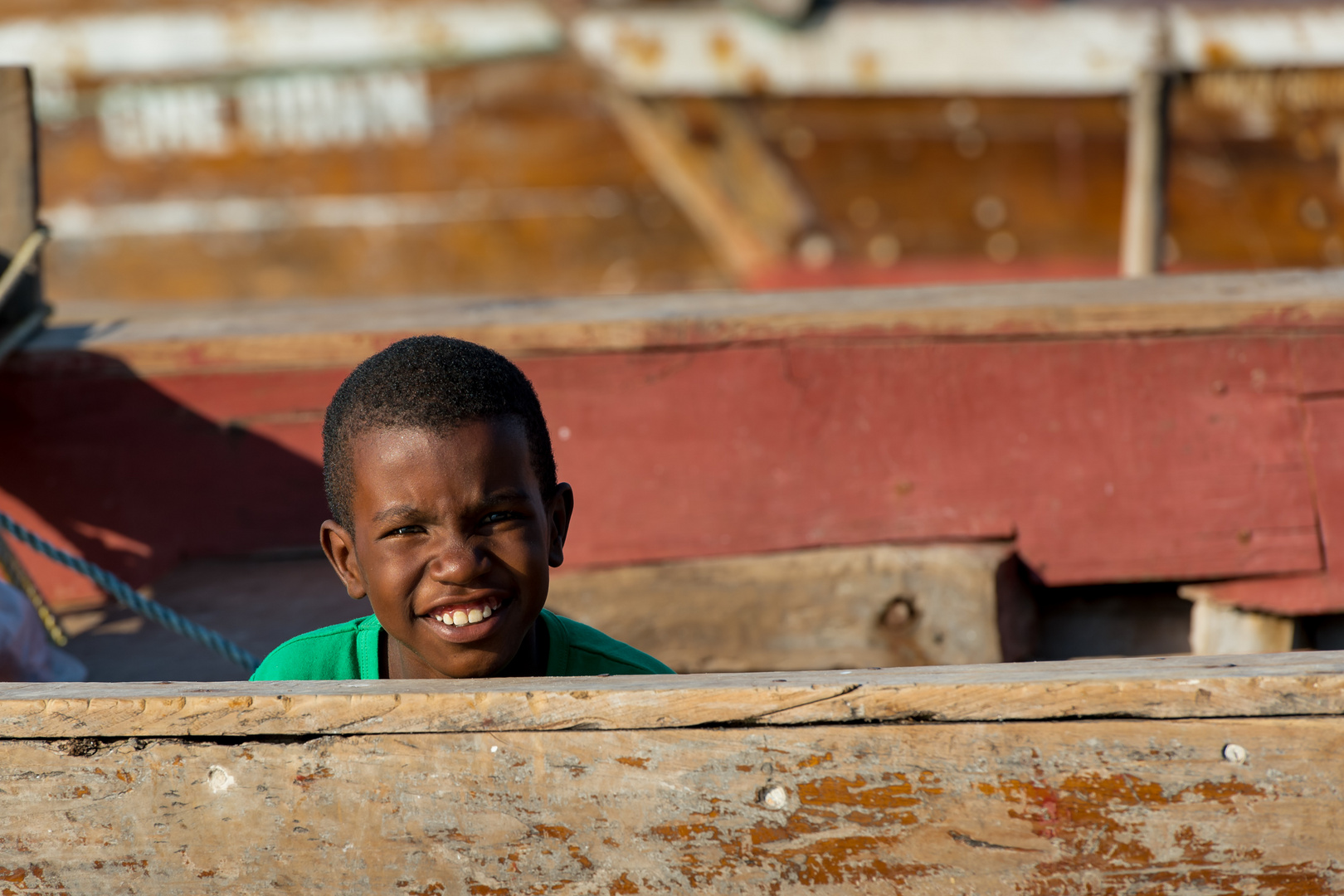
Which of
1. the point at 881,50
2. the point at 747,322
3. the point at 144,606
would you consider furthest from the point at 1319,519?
the point at 881,50

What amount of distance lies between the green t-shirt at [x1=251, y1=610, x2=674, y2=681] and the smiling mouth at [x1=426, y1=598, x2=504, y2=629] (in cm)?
22

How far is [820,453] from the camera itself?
2496 mm

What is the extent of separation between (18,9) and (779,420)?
4829mm

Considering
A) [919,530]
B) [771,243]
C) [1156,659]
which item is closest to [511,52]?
[771,243]

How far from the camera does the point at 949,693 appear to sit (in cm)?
120

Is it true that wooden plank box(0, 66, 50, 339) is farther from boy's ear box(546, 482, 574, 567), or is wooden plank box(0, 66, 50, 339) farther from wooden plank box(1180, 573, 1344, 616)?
wooden plank box(1180, 573, 1344, 616)

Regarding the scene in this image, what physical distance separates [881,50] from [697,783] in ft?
13.4

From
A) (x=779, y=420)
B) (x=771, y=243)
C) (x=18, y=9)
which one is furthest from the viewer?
(x=18, y=9)

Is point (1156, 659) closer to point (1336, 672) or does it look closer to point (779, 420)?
point (1336, 672)

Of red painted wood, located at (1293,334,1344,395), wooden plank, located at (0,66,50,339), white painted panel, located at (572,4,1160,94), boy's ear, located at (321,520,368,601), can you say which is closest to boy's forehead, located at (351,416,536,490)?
boy's ear, located at (321,520,368,601)

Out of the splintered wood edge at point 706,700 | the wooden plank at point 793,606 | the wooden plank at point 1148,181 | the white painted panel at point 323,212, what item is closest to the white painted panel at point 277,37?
the white painted panel at point 323,212

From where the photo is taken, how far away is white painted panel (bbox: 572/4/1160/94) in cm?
458

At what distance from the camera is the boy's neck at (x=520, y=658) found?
5.41 feet

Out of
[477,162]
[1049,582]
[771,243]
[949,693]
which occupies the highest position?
[477,162]
